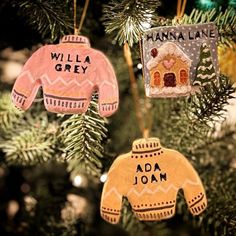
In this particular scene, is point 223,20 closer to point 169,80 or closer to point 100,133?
point 169,80

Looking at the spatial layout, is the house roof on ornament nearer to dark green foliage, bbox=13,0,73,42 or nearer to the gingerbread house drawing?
the gingerbread house drawing

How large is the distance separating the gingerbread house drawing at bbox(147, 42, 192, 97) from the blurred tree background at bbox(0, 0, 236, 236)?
0.03 m

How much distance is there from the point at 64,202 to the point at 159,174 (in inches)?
12.2

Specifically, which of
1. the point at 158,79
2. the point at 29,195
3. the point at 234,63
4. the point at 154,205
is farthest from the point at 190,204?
the point at 29,195

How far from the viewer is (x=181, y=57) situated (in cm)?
61

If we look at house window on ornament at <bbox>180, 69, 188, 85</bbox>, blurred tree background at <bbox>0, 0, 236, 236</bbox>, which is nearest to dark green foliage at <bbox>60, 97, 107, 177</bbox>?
blurred tree background at <bbox>0, 0, 236, 236</bbox>

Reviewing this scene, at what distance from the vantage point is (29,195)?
91 centimetres

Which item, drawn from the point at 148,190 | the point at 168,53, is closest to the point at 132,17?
the point at 168,53

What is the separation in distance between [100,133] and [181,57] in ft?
0.45

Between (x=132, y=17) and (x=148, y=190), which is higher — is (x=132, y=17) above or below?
above

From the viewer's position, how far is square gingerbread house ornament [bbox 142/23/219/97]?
1.98 feet

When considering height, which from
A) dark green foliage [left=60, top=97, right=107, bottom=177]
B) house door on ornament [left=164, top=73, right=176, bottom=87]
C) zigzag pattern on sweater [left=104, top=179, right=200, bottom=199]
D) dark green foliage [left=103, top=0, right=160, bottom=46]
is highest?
dark green foliage [left=103, top=0, right=160, bottom=46]

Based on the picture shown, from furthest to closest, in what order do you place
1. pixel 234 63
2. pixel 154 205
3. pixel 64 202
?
pixel 64 202 < pixel 234 63 < pixel 154 205

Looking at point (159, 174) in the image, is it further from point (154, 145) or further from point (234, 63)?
point (234, 63)
